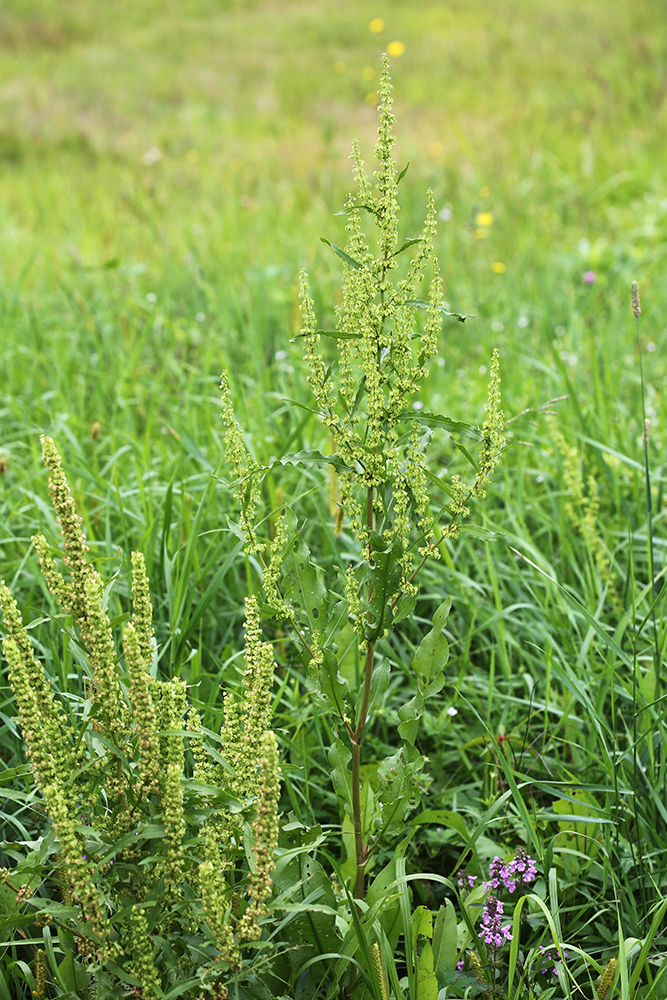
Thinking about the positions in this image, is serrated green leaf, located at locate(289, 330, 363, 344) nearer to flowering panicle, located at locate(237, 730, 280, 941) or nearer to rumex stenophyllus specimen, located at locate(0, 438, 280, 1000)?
rumex stenophyllus specimen, located at locate(0, 438, 280, 1000)

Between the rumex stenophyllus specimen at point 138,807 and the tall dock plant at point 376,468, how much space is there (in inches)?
6.5

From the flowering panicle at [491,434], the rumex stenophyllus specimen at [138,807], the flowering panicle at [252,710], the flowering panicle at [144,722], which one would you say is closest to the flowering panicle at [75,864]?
the rumex stenophyllus specimen at [138,807]

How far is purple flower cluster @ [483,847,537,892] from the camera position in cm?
137

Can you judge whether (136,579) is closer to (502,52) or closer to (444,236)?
(444,236)

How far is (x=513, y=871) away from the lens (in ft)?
4.63

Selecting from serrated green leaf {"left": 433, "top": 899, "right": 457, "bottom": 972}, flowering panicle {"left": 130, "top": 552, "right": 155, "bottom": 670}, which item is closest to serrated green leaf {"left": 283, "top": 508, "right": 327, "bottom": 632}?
flowering panicle {"left": 130, "top": 552, "right": 155, "bottom": 670}

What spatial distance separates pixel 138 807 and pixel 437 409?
2145 mm

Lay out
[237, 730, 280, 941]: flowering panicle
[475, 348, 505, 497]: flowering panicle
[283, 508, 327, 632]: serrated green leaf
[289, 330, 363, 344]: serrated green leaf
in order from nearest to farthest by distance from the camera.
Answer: [237, 730, 280, 941]: flowering panicle
[289, 330, 363, 344]: serrated green leaf
[475, 348, 505, 497]: flowering panicle
[283, 508, 327, 632]: serrated green leaf

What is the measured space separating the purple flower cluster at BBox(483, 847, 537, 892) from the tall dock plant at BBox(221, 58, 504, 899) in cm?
21

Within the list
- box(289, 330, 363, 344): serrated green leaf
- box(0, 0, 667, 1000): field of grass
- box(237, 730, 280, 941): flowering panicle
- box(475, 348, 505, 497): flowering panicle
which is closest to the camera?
box(237, 730, 280, 941): flowering panicle

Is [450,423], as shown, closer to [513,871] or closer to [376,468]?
[376,468]

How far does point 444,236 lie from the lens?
5230 mm

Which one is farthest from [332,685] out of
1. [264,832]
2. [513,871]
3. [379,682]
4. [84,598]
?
[513,871]

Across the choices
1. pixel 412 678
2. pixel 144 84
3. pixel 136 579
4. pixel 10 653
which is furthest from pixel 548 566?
pixel 144 84
